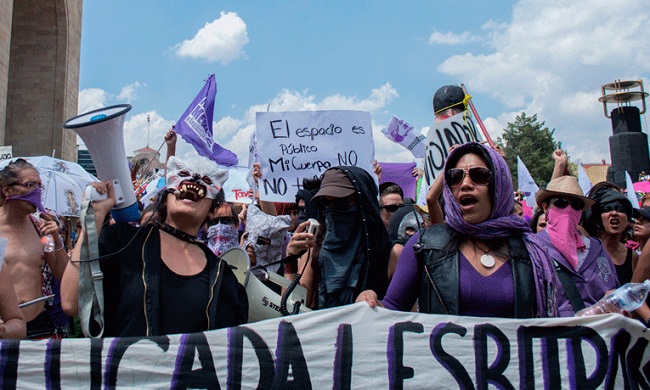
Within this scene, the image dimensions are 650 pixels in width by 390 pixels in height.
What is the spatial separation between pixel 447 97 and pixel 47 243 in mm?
3059

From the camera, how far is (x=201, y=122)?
698cm

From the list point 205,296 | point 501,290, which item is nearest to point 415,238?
point 501,290

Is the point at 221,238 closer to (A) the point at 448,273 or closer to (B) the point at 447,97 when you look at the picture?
(B) the point at 447,97

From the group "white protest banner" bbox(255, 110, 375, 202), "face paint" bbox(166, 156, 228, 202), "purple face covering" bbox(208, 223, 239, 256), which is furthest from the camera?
"white protest banner" bbox(255, 110, 375, 202)

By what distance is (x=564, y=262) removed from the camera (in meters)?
3.46

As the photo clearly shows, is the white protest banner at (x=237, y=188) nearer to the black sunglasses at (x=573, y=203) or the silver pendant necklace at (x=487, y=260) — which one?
the black sunglasses at (x=573, y=203)

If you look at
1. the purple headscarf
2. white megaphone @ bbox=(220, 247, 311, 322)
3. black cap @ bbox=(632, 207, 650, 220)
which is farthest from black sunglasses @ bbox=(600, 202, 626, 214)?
white megaphone @ bbox=(220, 247, 311, 322)

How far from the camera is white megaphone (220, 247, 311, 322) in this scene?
302cm

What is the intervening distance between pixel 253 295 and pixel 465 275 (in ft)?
3.74

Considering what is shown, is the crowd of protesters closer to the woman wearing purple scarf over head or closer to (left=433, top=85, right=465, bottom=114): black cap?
the woman wearing purple scarf over head

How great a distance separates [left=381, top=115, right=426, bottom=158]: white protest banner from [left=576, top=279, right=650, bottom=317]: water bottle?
496 centimetres

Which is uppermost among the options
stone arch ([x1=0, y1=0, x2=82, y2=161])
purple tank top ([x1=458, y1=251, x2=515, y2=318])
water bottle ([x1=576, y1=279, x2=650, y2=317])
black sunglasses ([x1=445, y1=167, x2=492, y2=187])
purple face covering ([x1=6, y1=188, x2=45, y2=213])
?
stone arch ([x1=0, y1=0, x2=82, y2=161])

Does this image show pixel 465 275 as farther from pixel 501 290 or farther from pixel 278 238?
pixel 278 238

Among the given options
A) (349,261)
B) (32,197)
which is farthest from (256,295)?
(32,197)
